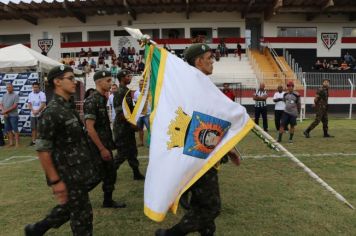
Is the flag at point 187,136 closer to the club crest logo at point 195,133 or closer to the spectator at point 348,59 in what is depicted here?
the club crest logo at point 195,133

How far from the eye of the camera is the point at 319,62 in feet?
99.1

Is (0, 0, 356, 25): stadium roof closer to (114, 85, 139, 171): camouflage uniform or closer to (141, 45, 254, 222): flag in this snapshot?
(114, 85, 139, 171): camouflage uniform

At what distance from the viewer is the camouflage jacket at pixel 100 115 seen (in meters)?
5.08

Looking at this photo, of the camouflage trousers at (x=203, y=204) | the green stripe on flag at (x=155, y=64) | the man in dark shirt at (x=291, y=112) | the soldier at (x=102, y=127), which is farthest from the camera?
the man in dark shirt at (x=291, y=112)

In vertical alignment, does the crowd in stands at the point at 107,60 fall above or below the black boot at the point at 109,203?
above

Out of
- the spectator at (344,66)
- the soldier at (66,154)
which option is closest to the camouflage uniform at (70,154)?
the soldier at (66,154)

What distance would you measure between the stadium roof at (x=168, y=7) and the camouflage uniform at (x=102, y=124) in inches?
992

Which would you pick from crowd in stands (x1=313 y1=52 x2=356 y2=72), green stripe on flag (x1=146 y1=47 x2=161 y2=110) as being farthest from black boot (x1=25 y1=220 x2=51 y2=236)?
crowd in stands (x1=313 y1=52 x2=356 y2=72)

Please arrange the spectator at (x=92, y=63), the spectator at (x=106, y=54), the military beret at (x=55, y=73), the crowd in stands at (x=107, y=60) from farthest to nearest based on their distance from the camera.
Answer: the spectator at (x=106, y=54), the spectator at (x=92, y=63), the crowd in stands at (x=107, y=60), the military beret at (x=55, y=73)

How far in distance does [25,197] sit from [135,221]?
2186 millimetres

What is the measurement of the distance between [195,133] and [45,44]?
Result: 3317 centimetres

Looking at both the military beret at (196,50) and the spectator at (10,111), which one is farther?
the spectator at (10,111)

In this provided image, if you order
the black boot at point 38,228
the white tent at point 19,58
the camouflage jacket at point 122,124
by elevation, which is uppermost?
A: the white tent at point 19,58

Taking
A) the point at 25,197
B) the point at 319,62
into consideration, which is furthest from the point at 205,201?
the point at 319,62
